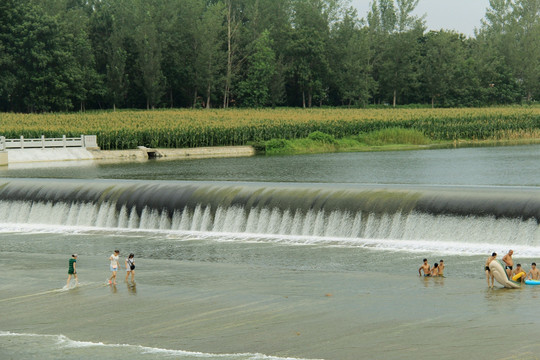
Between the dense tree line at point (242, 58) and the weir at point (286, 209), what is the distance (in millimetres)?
77104

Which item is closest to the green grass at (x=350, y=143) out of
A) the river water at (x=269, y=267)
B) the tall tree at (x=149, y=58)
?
the river water at (x=269, y=267)

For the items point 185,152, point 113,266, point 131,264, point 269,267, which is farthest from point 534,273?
point 185,152

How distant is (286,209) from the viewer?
34656 millimetres

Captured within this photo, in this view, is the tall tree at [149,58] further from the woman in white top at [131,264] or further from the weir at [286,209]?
the woman in white top at [131,264]

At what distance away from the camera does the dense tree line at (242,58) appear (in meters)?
116

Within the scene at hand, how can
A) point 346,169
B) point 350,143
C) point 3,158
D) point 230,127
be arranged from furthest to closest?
point 350,143
point 230,127
point 3,158
point 346,169

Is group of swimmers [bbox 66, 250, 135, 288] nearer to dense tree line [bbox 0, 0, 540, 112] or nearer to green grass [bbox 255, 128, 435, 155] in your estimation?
green grass [bbox 255, 128, 435, 155]

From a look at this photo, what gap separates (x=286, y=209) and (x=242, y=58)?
345 feet

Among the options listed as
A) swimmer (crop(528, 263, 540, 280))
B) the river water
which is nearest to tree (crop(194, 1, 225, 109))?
the river water

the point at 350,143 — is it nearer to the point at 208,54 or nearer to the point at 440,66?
the point at 208,54

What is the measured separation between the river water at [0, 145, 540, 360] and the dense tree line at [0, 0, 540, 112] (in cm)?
7279

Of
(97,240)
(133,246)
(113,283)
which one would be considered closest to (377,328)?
(113,283)

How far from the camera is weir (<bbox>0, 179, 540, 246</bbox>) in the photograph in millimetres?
30359

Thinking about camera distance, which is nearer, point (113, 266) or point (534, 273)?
point (534, 273)
